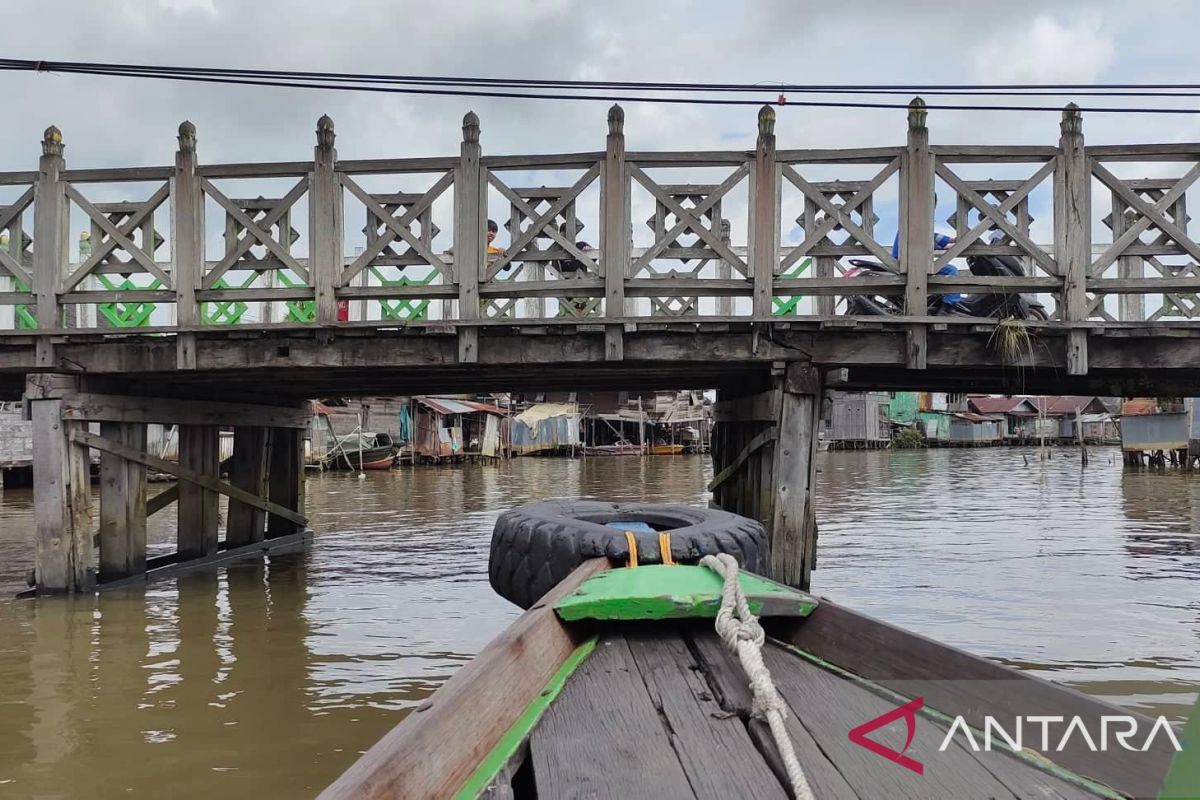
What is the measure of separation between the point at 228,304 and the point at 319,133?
2.25 metres

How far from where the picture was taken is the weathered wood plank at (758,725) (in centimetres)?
231

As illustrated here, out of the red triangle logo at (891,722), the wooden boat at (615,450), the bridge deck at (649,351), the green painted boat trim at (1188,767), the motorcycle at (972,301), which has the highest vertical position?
the motorcycle at (972,301)

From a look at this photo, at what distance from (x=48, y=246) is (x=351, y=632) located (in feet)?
17.3

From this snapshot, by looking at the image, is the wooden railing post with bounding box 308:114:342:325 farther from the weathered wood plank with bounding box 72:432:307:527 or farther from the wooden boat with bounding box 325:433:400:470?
the wooden boat with bounding box 325:433:400:470

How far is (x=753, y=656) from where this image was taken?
285cm

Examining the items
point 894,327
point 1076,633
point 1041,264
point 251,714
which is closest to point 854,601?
point 1076,633

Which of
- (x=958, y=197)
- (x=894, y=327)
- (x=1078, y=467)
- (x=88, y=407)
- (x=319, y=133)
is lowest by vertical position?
(x=1078, y=467)

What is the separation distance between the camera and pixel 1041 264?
8.95 metres

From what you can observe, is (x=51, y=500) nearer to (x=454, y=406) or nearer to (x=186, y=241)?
(x=186, y=241)

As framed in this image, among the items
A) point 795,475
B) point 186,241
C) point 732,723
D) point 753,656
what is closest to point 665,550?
point 753,656

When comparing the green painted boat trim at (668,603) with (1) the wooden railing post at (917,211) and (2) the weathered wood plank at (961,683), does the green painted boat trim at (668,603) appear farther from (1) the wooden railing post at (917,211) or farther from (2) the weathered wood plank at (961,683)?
(1) the wooden railing post at (917,211)

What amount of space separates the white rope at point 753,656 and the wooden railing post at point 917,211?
19.3ft

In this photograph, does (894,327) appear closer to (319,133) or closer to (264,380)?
(319,133)

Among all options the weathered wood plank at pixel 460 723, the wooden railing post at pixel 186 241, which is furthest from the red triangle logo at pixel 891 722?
the wooden railing post at pixel 186 241
